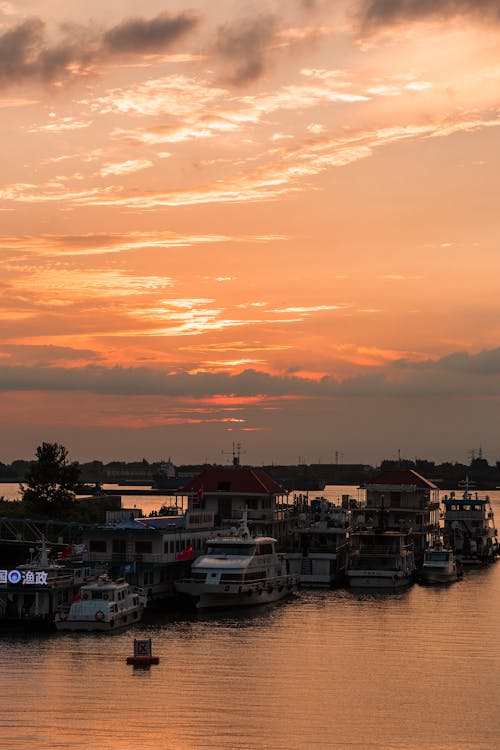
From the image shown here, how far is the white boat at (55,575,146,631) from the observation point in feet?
277

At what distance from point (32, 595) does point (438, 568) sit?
50112mm

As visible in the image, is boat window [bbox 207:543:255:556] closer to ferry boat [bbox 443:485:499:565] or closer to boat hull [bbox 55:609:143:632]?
boat hull [bbox 55:609:143:632]

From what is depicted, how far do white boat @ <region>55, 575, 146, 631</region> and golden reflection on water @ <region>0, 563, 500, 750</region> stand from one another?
135cm

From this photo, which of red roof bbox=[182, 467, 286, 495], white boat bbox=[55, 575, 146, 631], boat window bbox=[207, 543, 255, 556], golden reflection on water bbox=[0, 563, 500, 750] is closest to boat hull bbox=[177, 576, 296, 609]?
golden reflection on water bbox=[0, 563, 500, 750]

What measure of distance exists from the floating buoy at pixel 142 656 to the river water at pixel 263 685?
602 mm

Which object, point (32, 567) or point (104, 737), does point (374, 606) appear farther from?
point (104, 737)

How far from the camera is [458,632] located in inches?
3543

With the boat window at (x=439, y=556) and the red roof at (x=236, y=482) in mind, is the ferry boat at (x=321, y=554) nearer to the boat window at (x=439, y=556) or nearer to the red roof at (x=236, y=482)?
the red roof at (x=236, y=482)

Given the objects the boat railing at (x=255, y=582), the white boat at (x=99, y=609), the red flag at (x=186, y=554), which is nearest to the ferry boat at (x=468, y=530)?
the boat railing at (x=255, y=582)

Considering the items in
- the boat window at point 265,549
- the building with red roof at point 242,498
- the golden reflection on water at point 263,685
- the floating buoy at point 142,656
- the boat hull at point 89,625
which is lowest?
the golden reflection on water at point 263,685

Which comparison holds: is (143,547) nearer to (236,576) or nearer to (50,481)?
(236,576)

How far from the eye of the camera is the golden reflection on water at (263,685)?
57594 millimetres

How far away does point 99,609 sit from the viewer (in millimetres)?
84812

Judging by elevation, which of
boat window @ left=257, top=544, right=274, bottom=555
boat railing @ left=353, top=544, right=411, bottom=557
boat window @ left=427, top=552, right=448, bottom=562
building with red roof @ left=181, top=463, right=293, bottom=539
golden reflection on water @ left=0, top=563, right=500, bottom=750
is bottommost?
golden reflection on water @ left=0, top=563, right=500, bottom=750
